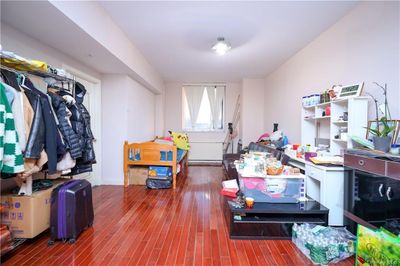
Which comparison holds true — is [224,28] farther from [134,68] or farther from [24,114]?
[24,114]

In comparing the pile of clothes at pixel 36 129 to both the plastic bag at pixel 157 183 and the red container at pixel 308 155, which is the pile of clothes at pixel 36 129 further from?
the red container at pixel 308 155

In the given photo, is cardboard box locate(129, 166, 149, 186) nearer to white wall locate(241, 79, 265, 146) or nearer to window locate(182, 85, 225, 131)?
window locate(182, 85, 225, 131)

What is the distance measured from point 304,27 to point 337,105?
1216 millimetres

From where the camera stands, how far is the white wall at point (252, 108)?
5812 mm

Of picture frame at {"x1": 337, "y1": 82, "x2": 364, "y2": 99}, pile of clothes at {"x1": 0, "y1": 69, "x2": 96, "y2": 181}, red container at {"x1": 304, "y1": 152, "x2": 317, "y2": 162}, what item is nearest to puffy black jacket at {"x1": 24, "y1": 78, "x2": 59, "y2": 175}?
pile of clothes at {"x1": 0, "y1": 69, "x2": 96, "y2": 181}

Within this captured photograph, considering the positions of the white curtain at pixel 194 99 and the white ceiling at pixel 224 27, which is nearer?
the white ceiling at pixel 224 27

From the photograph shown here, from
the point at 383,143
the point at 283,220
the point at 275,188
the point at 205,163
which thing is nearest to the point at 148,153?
the point at 275,188

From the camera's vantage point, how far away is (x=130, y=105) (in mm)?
4055

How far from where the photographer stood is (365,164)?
1.71 m

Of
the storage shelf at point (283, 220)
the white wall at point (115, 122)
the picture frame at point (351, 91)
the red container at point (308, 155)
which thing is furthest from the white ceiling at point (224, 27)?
the storage shelf at point (283, 220)

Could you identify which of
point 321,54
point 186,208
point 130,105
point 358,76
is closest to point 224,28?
point 321,54

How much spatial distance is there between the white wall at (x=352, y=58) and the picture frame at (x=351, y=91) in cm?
13

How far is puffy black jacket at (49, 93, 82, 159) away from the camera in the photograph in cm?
188

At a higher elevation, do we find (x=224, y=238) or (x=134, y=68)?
(x=134, y=68)
